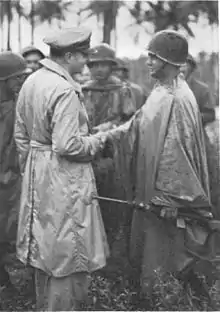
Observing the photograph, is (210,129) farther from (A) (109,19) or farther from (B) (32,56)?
(A) (109,19)

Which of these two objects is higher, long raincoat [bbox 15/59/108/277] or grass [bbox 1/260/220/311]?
long raincoat [bbox 15/59/108/277]

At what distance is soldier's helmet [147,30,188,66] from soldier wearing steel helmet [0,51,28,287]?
1.14 metres

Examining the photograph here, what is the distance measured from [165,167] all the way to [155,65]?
78 cm

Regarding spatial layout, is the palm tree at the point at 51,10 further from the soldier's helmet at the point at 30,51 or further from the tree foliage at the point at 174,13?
the soldier's helmet at the point at 30,51

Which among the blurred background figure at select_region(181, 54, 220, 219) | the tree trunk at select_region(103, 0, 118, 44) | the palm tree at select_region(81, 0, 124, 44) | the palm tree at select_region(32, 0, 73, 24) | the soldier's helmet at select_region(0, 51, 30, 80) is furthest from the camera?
the tree trunk at select_region(103, 0, 118, 44)

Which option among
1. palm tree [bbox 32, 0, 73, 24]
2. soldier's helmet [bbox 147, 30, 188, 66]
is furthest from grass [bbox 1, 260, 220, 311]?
palm tree [bbox 32, 0, 73, 24]

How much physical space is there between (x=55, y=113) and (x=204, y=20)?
515 centimetres

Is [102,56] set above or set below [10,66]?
above

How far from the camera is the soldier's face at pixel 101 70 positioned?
20.3ft

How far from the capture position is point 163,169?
4.30 meters

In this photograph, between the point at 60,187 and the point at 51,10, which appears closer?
the point at 60,187

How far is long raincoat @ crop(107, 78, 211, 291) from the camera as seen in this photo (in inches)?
168

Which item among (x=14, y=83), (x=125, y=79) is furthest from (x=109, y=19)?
(x=14, y=83)

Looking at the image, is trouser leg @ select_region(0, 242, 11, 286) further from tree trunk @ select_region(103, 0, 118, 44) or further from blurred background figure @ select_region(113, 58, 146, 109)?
tree trunk @ select_region(103, 0, 118, 44)
